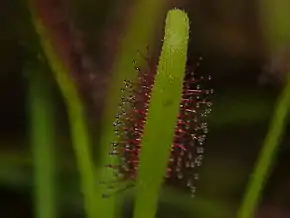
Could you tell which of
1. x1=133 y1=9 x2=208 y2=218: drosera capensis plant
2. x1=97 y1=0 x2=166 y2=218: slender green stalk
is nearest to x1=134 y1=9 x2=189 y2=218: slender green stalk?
x1=133 y1=9 x2=208 y2=218: drosera capensis plant

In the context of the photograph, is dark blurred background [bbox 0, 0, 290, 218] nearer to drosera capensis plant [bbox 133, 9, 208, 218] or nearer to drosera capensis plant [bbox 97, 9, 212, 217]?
drosera capensis plant [bbox 97, 9, 212, 217]

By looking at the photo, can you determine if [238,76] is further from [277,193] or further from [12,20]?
[12,20]

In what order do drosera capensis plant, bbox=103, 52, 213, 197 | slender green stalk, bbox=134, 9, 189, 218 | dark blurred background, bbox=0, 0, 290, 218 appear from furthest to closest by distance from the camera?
dark blurred background, bbox=0, 0, 290, 218 → drosera capensis plant, bbox=103, 52, 213, 197 → slender green stalk, bbox=134, 9, 189, 218

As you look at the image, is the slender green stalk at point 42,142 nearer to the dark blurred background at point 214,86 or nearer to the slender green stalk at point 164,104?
the dark blurred background at point 214,86

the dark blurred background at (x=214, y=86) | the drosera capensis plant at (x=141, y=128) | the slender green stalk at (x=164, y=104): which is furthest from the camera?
the dark blurred background at (x=214, y=86)

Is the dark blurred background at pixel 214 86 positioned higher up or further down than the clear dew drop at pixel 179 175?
higher up

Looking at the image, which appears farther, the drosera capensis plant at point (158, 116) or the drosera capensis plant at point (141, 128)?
the drosera capensis plant at point (141, 128)

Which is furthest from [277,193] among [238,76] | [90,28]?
[90,28]

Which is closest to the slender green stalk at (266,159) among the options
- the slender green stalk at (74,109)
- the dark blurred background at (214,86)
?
the dark blurred background at (214,86)
